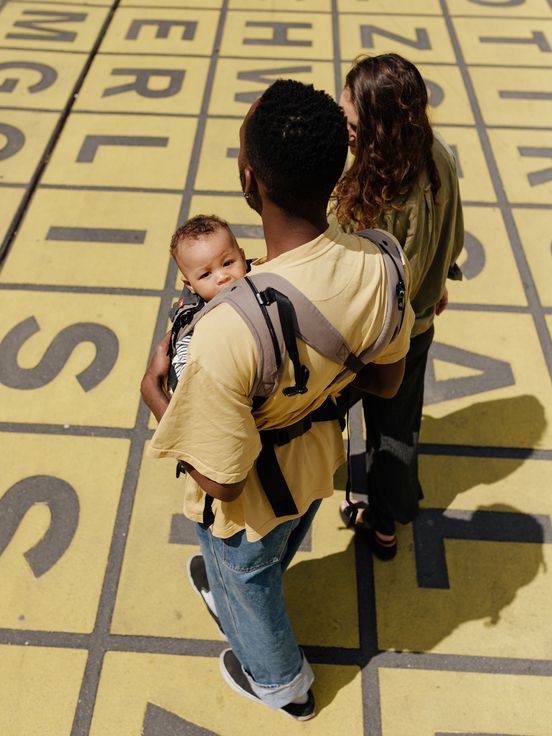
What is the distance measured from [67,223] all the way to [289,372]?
154 inches

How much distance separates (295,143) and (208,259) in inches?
37.3

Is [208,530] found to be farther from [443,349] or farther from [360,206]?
[443,349]

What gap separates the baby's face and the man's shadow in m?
1.56

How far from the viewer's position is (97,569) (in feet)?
10.7

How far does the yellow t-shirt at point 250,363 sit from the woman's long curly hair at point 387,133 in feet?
1.87

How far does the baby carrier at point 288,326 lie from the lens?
1534mm

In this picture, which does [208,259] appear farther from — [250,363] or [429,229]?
[250,363]

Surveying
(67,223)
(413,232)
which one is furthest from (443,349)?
(67,223)

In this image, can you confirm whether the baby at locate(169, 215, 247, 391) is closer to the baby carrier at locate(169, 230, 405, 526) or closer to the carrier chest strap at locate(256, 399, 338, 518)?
the baby carrier at locate(169, 230, 405, 526)

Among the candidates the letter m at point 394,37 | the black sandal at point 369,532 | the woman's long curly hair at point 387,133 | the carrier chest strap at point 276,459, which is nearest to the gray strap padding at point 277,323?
the carrier chest strap at point 276,459

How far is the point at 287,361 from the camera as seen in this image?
1.60 metres

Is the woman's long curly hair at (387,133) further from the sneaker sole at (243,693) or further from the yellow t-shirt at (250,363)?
the sneaker sole at (243,693)

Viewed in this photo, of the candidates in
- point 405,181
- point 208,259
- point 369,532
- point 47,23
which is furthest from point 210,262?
point 47,23

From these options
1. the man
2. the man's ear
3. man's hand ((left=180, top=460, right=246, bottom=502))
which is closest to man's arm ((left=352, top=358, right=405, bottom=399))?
the man
